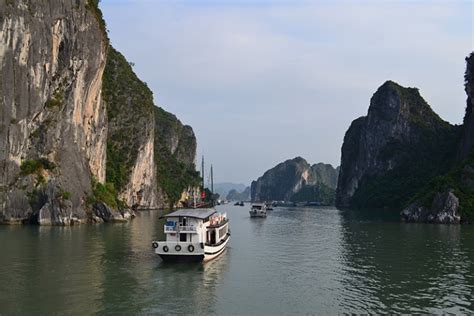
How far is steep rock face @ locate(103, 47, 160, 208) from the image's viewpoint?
117 metres

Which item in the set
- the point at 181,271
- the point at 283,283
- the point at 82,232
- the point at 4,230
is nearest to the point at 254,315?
the point at 283,283

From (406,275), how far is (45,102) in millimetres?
55920

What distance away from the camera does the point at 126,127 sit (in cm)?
12000

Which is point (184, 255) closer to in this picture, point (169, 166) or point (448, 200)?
point (448, 200)

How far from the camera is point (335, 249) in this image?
4738 cm

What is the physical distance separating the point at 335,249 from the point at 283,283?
17.6 metres

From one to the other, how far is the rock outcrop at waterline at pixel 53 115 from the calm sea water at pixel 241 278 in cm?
1606

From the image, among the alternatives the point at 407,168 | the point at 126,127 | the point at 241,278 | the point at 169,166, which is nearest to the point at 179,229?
the point at 241,278

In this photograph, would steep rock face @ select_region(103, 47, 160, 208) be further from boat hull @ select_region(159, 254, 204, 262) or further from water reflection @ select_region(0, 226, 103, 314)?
boat hull @ select_region(159, 254, 204, 262)

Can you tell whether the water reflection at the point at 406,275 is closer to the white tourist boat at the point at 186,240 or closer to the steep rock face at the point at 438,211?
the white tourist boat at the point at 186,240

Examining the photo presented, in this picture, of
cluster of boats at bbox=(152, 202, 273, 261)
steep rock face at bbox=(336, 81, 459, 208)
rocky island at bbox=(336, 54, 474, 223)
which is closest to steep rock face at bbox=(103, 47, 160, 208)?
rocky island at bbox=(336, 54, 474, 223)

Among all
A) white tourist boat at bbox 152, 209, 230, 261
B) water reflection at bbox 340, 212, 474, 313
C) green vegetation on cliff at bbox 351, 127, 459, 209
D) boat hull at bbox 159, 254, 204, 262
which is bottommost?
water reflection at bbox 340, 212, 474, 313

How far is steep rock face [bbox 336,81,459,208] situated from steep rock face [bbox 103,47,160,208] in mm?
70106

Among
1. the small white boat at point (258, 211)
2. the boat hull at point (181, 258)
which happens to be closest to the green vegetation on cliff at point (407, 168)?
the small white boat at point (258, 211)
